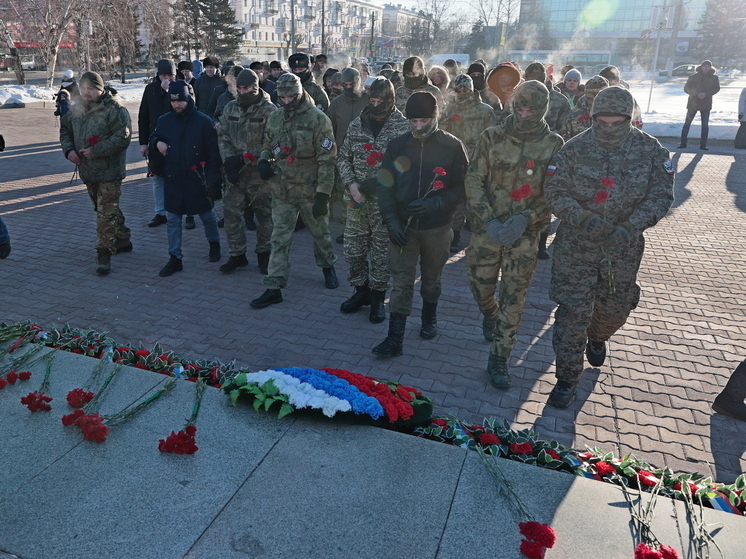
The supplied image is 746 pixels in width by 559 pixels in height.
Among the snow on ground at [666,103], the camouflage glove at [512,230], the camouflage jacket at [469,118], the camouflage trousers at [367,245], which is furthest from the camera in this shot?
the snow on ground at [666,103]

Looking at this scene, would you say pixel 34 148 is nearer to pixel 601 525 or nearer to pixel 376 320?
pixel 376 320

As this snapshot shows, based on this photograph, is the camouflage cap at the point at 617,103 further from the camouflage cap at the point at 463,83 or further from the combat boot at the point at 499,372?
the camouflage cap at the point at 463,83

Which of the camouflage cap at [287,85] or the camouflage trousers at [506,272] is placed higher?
the camouflage cap at [287,85]

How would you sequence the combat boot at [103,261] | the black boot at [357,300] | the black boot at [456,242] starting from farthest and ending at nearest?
the black boot at [456,242], the combat boot at [103,261], the black boot at [357,300]

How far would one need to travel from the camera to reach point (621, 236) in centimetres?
364

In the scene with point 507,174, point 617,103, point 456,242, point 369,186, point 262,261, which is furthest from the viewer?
point 456,242

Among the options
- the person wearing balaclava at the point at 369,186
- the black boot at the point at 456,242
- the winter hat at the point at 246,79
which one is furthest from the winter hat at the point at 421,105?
the black boot at the point at 456,242

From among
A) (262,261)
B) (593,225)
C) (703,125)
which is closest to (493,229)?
(593,225)

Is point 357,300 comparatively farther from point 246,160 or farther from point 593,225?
point 593,225

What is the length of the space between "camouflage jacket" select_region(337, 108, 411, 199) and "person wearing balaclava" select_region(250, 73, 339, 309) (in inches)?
14.1

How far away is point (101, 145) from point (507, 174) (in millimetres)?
4334

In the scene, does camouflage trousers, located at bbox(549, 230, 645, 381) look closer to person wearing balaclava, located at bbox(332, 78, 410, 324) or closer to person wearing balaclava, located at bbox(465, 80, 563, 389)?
person wearing balaclava, located at bbox(465, 80, 563, 389)

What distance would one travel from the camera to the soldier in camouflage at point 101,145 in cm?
628

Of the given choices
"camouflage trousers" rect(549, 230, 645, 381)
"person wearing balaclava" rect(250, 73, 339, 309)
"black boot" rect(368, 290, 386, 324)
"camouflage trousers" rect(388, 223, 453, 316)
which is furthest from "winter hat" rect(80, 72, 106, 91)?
"camouflage trousers" rect(549, 230, 645, 381)
